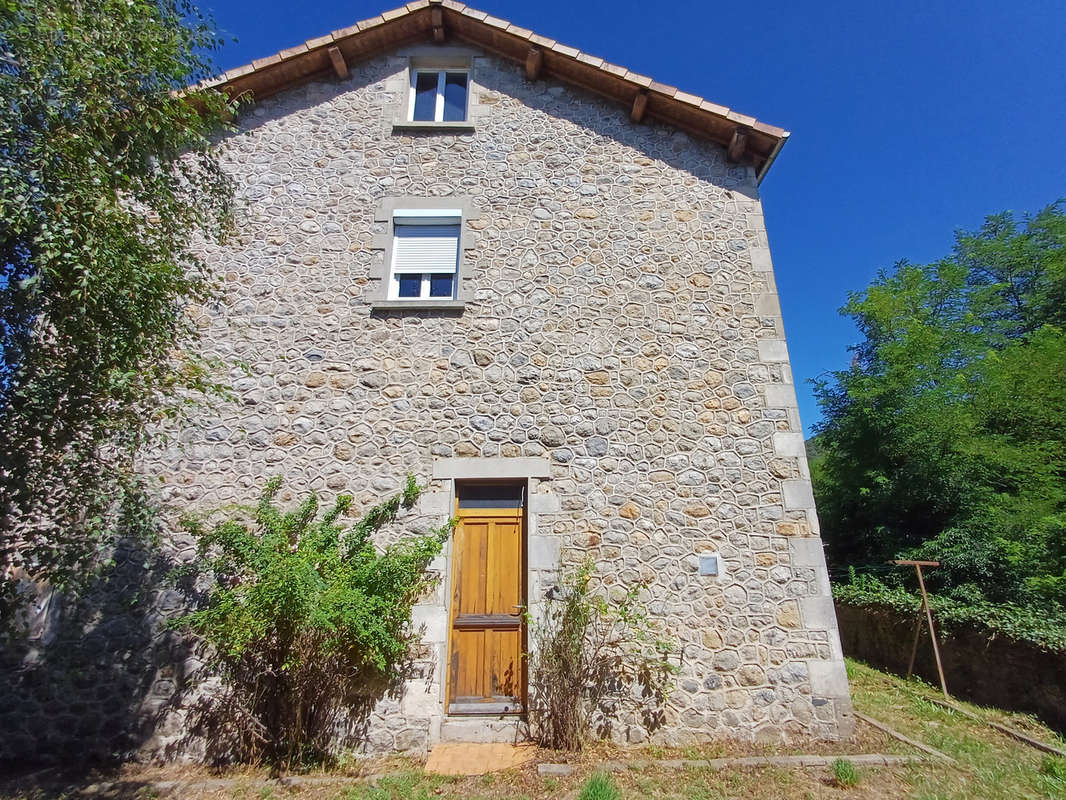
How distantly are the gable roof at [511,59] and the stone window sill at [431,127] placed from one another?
1.19 meters

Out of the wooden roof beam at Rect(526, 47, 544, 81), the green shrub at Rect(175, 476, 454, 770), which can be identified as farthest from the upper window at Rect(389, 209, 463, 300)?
the green shrub at Rect(175, 476, 454, 770)

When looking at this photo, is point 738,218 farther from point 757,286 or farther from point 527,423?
point 527,423

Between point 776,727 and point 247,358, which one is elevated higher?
point 247,358

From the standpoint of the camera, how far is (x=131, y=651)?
16.3ft

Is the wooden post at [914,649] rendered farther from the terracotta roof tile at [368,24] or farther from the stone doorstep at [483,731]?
the terracotta roof tile at [368,24]

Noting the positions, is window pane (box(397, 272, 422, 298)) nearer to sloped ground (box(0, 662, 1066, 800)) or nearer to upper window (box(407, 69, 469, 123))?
upper window (box(407, 69, 469, 123))

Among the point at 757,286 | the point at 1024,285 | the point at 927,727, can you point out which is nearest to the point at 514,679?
the point at 927,727

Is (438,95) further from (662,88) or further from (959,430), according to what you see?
(959,430)

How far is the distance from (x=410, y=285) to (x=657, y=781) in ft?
18.5

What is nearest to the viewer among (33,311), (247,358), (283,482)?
(33,311)

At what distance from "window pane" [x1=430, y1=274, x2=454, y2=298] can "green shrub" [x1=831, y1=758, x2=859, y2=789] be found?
19.5 feet

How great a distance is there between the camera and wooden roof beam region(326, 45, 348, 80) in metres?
6.84

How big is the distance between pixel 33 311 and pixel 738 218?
269 inches

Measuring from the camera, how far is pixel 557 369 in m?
5.84
